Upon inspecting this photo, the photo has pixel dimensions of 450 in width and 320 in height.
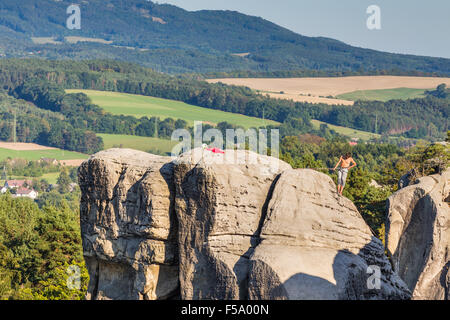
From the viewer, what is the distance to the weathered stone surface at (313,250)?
21.8m

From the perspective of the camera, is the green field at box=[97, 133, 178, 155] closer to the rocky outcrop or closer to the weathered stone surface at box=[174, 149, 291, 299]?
the rocky outcrop

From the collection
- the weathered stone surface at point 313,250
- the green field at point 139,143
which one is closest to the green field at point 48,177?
the green field at point 139,143

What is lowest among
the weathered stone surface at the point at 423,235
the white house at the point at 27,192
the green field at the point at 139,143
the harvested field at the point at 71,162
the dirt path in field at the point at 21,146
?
the white house at the point at 27,192

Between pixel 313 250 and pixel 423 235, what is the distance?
9.40m

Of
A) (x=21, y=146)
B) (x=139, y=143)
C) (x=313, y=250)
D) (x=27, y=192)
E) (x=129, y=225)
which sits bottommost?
(x=27, y=192)

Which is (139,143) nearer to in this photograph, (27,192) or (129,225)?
(27,192)

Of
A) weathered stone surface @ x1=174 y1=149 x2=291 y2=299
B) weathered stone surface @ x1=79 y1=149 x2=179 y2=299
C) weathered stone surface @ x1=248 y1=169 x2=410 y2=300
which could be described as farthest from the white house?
weathered stone surface @ x1=248 y1=169 x2=410 y2=300

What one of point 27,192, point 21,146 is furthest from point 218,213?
point 21,146

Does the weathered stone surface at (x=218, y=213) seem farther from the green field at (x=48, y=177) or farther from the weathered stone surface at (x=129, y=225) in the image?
the green field at (x=48, y=177)

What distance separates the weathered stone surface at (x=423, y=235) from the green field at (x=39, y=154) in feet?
452

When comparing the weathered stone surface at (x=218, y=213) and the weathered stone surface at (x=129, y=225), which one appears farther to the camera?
the weathered stone surface at (x=129, y=225)

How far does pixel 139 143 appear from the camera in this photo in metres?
159

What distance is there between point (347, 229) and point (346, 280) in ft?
7.46

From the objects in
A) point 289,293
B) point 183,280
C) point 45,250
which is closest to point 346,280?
point 289,293
